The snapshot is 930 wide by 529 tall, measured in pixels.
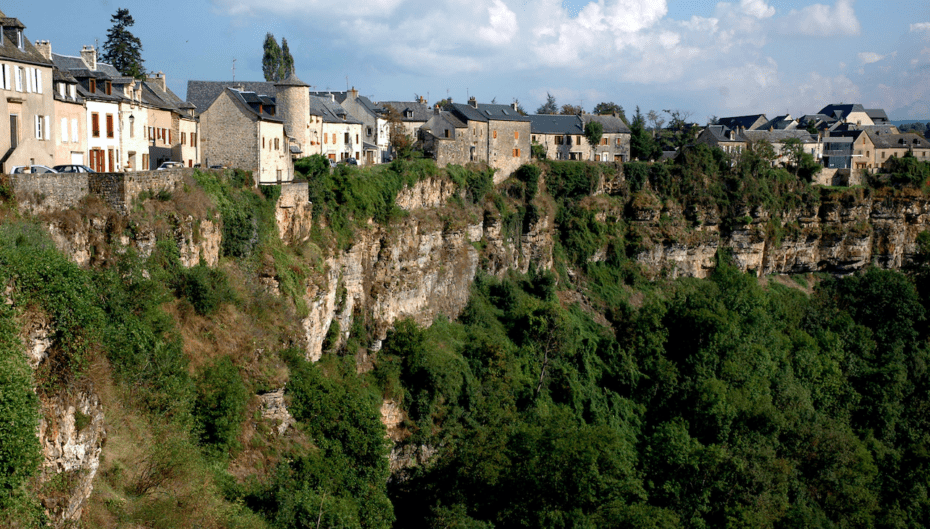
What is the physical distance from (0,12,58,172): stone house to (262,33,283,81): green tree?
56780 millimetres

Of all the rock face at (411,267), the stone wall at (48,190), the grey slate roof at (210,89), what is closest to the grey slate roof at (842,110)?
the rock face at (411,267)

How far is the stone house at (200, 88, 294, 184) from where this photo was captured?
→ 43.2 metres

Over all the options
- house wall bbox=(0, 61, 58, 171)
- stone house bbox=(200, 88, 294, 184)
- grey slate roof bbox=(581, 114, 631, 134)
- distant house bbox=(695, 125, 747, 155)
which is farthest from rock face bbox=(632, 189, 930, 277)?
house wall bbox=(0, 61, 58, 171)

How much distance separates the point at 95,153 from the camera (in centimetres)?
3962

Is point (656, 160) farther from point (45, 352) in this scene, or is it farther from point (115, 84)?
point (45, 352)

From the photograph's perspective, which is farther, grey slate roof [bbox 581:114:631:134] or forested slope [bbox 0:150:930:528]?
grey slate roof [bbox 581:114:631:134]

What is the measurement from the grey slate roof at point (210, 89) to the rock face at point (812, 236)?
37591 mm

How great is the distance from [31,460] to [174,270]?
→ 46.4ft

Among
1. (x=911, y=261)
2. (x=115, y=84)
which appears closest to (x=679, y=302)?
(x=911, y=261)

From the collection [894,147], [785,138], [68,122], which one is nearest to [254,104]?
[68,122]

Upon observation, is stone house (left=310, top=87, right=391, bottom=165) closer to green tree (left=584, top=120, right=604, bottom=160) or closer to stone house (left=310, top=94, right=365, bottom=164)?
stone house (left=310, top=94, right=365, bottom=164)

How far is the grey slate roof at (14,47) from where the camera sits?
32031 millimetres

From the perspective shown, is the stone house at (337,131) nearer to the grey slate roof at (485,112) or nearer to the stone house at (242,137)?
the grey slate roof at (485,112)

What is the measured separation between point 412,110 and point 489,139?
332 inches
